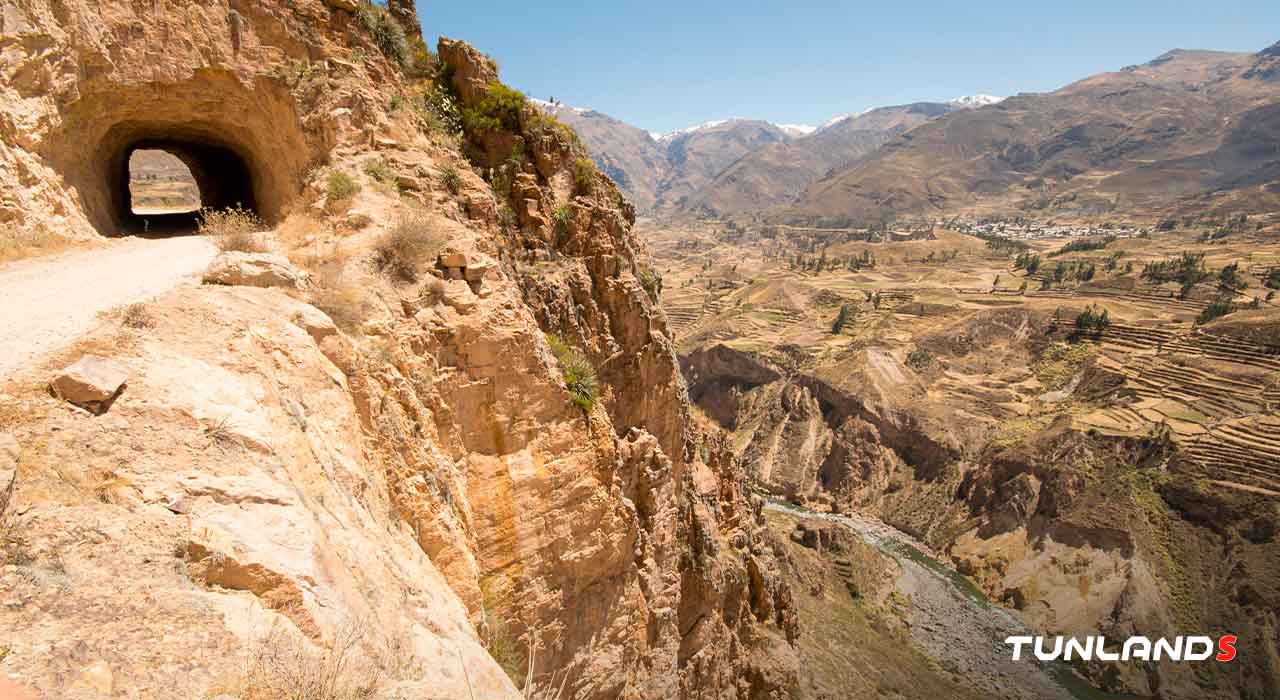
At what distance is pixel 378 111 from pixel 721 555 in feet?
45.9

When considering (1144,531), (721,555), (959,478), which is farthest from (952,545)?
(721,555)

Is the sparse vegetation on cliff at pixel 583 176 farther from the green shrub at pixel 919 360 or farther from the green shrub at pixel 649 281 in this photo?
the green shrub at pixel 919 360

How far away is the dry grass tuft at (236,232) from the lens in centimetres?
844

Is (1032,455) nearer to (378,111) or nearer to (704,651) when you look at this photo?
(704,651)

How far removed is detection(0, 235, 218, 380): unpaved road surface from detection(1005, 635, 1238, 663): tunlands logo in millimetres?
37676

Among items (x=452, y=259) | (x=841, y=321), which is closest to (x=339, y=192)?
(x=452, y=259)

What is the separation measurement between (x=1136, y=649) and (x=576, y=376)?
3855 centimetres

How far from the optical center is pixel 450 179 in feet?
35.6

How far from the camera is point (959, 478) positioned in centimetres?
4766

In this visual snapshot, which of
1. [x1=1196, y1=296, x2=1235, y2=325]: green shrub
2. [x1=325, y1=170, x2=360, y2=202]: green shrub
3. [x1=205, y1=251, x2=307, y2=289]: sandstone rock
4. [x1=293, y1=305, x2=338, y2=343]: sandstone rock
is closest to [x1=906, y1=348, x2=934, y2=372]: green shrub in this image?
[x1=1196, y1=296, x2=1235, y2=325]: green shrub

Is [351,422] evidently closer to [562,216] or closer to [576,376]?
[576,376]

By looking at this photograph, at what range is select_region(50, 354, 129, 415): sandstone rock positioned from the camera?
4.16 meters

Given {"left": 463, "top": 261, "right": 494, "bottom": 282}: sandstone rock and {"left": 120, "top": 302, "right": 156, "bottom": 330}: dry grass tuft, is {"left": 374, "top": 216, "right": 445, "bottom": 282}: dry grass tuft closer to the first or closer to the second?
{"left": 463, "top": 261, "right": 494, "bottom": 282}: sandstone rock

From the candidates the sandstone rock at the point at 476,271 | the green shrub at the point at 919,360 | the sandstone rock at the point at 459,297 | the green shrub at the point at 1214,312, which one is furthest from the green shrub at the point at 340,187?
the green shrub at the point at 1214,312
